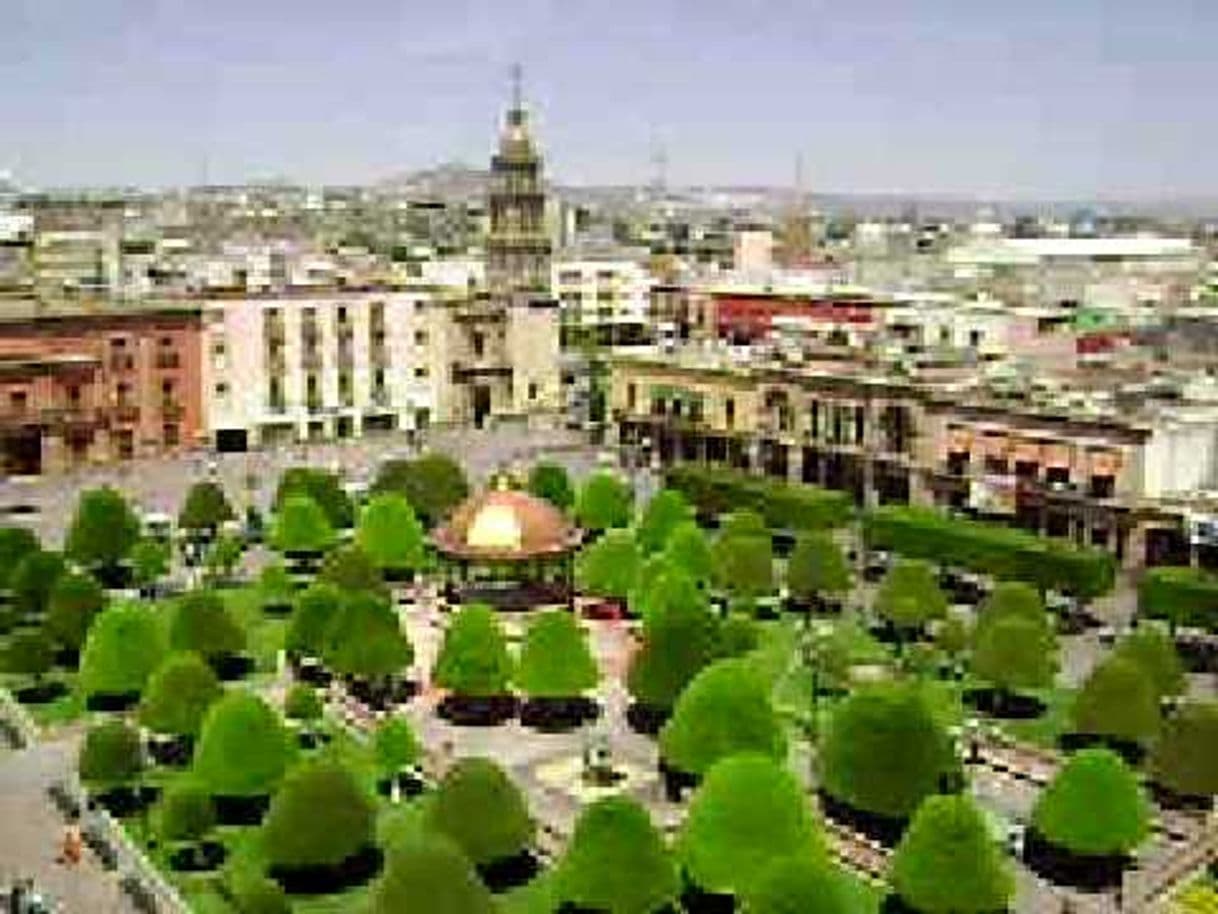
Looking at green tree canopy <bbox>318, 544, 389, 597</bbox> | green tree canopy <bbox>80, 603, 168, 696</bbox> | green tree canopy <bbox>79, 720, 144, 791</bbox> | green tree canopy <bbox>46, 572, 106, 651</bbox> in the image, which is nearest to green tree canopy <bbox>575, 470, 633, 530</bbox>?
green tree canopy <bbox>318, 544, 389, 597</bbox>

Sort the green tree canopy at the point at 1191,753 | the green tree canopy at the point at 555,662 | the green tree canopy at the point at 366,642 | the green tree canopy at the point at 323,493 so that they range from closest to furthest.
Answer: the green tree canopy at the point at 1191,753, the green tree canopy at the point at 555,662, the green tree canopy at the point at 366,642, the green tree canopy at the point at 323,493

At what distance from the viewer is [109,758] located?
5241 centimetres

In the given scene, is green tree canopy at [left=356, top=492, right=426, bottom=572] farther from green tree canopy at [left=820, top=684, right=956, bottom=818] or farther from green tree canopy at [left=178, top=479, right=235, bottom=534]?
green tree canopy at [left=820, top=684, right=956, bottom=818]

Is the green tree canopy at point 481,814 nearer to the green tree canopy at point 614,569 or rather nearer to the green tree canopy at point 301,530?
the green tree canopy at point 614,569

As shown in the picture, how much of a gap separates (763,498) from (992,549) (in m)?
14.6

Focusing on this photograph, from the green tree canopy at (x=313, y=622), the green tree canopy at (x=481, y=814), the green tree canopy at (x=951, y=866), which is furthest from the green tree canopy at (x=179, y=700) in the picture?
the green tree canopy at (x=951, y=866)

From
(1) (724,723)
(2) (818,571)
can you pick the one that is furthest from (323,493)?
(1) (724,723)

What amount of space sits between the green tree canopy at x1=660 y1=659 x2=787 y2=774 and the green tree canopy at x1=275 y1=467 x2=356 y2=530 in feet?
131

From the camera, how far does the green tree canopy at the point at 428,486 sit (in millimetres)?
91625

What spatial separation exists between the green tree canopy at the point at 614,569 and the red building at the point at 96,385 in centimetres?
4865

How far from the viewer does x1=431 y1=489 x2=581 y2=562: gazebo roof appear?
2982 inches

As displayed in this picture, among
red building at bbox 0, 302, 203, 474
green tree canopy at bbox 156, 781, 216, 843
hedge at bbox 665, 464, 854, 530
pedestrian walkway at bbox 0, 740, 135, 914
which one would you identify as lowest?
pedestrian walkway at bbox 0, 740, 135, 914

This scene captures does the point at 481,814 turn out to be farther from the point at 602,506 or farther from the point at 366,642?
the point at 602,506

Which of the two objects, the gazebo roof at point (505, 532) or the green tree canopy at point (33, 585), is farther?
the gazebo roof at point (505, 532)
